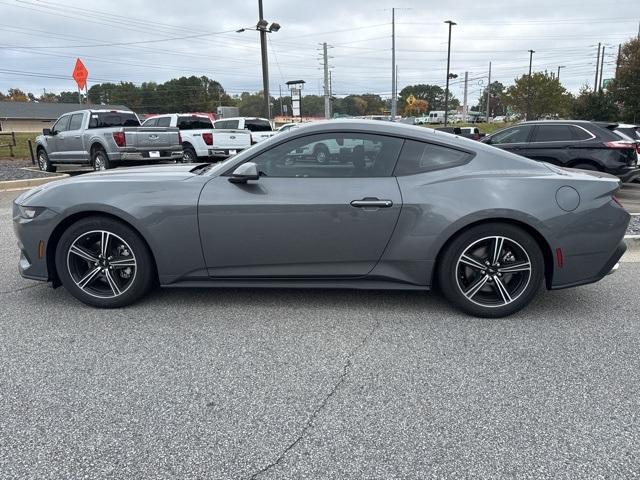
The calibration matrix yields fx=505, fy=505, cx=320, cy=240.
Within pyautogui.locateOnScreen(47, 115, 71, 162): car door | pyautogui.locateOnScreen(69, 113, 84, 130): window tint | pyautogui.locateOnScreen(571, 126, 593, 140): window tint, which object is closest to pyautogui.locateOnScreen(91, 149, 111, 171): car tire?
pyautogui.locateOnScreen(69, 113, 84, 130): window tint

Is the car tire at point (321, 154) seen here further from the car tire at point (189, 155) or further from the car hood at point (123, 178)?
the car tire at point (189, 155)

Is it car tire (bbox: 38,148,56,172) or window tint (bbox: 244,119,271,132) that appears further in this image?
window tint (bbox: 244,119,271,132)

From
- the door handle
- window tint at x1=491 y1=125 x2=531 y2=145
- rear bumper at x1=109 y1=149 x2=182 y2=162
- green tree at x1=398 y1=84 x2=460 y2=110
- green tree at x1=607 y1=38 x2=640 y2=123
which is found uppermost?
green tree at x1=398 y1=84 x2=460 y2=110

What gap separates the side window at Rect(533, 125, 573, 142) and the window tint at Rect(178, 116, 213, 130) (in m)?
11.2

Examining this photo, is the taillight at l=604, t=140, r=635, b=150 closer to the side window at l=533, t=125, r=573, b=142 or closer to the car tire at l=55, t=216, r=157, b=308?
the side window at l=533, t=125, r=573, b=142

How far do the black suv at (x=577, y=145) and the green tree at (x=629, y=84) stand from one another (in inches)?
745

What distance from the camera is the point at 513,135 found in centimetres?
1120

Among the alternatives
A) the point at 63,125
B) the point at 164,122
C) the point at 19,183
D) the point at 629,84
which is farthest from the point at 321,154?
the point at 629,84

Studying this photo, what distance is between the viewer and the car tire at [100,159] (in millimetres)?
13196

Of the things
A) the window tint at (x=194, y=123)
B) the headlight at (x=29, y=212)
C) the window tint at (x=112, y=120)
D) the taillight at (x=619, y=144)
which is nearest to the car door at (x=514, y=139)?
the taillight at (x=619, y=144)

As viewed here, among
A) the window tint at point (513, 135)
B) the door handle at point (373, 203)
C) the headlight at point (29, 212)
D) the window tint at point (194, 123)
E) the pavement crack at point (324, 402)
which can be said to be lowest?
the pavement crack at point (324, 402)

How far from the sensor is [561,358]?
10.8 ft

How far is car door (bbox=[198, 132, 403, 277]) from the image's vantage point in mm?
3789

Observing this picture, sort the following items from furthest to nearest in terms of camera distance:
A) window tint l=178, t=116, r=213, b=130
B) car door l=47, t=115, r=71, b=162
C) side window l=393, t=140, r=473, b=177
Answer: window tint l=178, t=116, r=213, b=130, car door l=47, t=115, r=71, b=162, side window l=393, t=140, r=473, b=177
